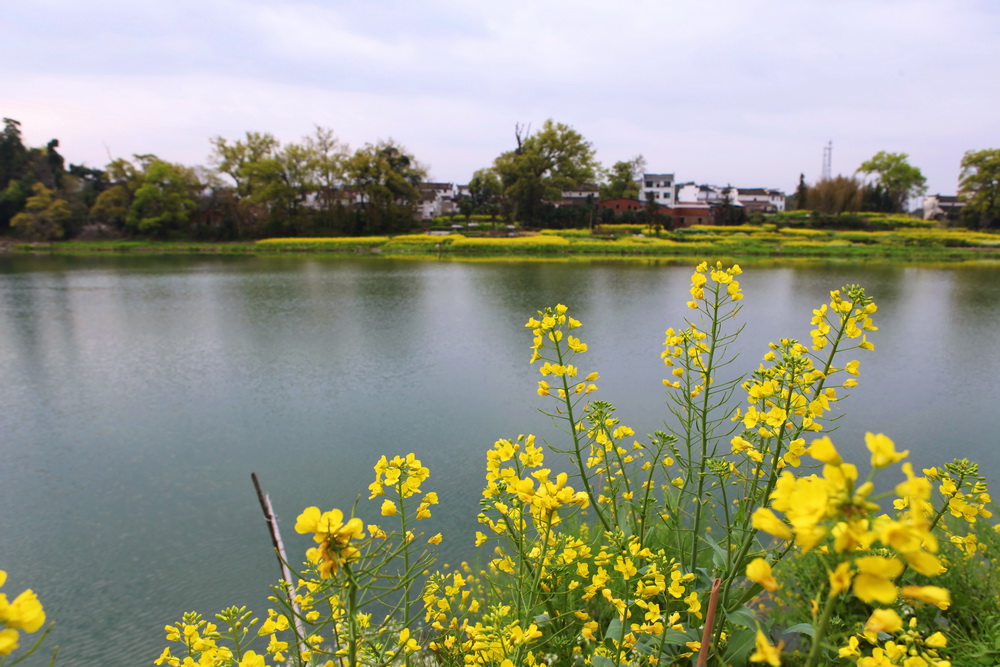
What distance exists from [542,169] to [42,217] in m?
36.9

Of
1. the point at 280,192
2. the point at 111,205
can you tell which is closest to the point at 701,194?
the point at 280,192

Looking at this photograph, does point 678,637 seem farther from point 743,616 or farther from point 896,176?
point 896,176

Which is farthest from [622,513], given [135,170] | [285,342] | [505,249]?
[135,170]

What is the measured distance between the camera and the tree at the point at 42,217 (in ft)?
119

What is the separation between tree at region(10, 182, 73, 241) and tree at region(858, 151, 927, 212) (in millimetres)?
69133

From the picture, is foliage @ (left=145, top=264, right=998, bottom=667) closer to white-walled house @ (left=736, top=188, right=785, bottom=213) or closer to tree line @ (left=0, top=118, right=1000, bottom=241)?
tree line @ (left=0, top=118, right=1000, bottom=241)

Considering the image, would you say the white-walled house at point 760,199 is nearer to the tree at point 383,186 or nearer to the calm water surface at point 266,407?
the tree at point 383,186

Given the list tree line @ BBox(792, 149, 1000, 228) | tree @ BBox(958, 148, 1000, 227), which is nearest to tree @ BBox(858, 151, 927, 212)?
tree line @ BBox(792, 149, 1000, 228)

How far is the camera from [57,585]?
3941mm

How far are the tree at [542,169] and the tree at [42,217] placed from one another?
32220 millimetres

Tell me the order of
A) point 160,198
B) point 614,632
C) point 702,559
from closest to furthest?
point 614,632
point 702,559
point 160,198

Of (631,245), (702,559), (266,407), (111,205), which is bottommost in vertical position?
(266,407)

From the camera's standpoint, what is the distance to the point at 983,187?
4134 cm

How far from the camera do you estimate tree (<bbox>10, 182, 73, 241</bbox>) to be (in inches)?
1423
